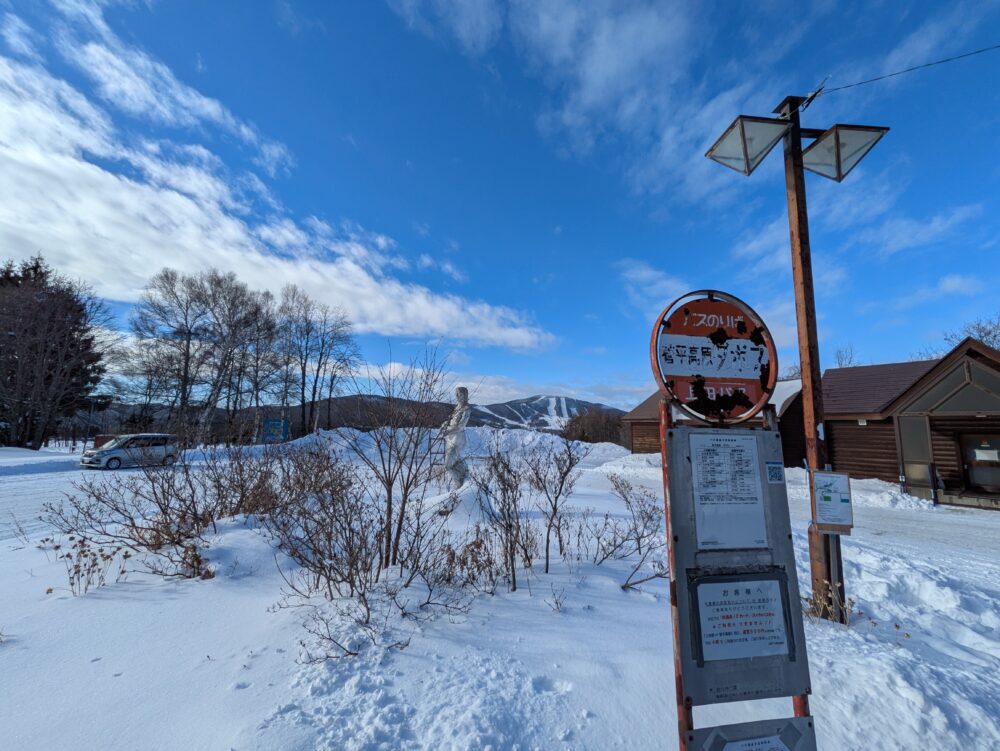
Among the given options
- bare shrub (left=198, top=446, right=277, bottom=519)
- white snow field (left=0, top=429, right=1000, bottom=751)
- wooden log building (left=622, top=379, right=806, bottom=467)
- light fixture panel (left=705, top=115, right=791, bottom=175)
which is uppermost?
light fixture panel (left=705, top=115, right=791, bottom=175)

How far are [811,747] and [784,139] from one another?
4947mm

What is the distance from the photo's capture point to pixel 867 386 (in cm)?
1797

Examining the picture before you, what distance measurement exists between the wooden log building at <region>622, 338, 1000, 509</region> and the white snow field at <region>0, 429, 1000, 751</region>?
12102 mm

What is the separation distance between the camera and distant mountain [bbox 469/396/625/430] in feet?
30.5

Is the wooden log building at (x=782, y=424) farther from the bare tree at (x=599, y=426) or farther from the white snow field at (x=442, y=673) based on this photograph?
the white snow field at (x=442, y=673)

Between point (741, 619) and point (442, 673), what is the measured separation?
203 cm

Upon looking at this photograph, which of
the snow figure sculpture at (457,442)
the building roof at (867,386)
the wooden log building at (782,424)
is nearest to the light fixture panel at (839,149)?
the snow figure sculpture at (457,442)

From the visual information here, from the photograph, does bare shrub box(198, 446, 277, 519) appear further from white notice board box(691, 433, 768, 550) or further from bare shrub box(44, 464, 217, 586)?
white notice board box(691, 433, 768, 550)

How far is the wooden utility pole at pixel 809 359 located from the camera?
13.4 feet

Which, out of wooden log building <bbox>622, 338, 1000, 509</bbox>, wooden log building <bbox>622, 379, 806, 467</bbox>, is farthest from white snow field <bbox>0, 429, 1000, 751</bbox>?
wooden log building <bbox>622, 338, 1000, 509</bbox>

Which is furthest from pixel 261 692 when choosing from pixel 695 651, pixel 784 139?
pixel 784 139

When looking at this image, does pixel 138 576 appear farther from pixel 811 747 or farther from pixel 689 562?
pixel 811 747

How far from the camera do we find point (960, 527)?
999 centimetres

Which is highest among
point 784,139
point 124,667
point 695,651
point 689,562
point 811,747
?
point 784,139
